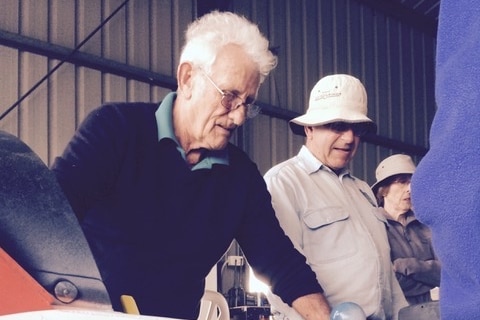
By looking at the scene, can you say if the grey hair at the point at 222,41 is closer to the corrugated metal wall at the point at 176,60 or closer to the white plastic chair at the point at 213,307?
the white plastic chair at the point at 213,307

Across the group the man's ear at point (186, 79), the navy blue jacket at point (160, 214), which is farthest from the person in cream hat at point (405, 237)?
the man's ear at point (186, 79)

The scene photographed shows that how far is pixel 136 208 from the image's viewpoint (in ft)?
5.89

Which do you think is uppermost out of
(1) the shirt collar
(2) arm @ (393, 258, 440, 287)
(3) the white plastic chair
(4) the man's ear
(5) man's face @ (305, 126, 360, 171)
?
(4) the man's ear

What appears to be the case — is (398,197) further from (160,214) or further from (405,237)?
(160,214)

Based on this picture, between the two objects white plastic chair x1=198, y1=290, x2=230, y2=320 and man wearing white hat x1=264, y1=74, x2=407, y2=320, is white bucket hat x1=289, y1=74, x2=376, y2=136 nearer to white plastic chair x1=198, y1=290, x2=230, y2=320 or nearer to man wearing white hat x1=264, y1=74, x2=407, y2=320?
man wearing white hat x1=264, y1=74, x2=407, y2=320

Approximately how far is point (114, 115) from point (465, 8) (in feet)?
3.97

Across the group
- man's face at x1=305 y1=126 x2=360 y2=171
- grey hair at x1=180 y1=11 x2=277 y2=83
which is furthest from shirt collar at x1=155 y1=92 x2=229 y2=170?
man's face at x1=305 y1=126 x2=360 y2=171

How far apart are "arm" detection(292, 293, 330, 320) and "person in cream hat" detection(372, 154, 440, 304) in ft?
3.99

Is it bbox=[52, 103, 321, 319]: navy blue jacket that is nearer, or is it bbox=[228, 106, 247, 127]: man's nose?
bbox=[52, 103, 321, 319]: navy blue jacket

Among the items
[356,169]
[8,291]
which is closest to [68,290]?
[8,291]

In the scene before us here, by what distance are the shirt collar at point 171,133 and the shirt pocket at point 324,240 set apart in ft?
1.43

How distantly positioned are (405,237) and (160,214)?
1.74 metres

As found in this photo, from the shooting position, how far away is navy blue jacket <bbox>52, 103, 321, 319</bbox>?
5.58 feet

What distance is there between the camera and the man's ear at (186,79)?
6.64 feet
